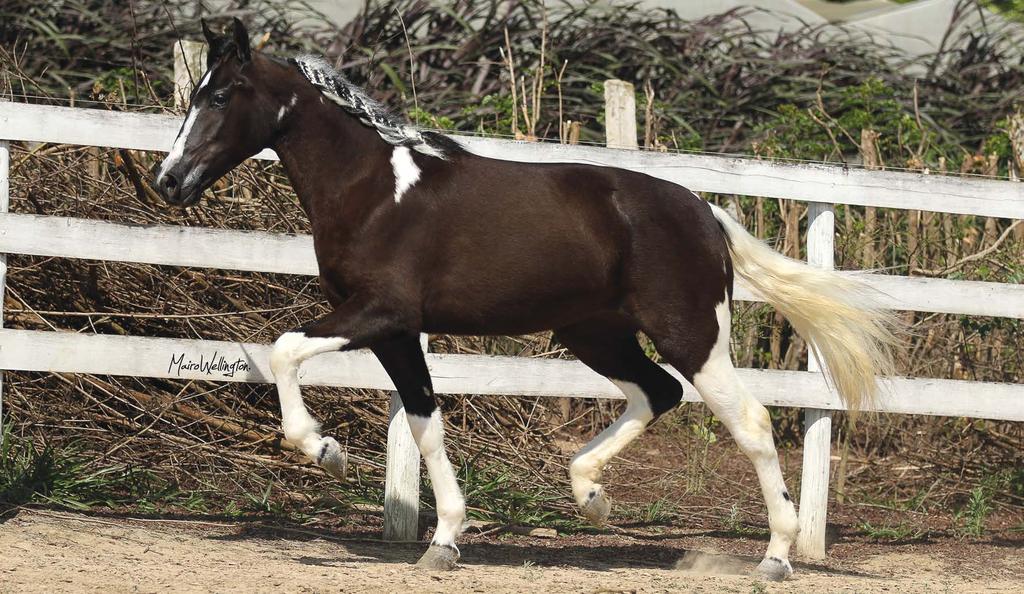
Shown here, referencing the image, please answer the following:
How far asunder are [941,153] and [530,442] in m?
3.74

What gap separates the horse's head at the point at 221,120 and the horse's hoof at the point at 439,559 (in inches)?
60.2

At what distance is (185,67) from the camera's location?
19.1 feet

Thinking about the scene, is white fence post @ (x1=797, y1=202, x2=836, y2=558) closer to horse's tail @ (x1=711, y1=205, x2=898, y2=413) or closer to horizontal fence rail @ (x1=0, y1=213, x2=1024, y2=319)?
horizontal fence rail @ (x1=0, y1=213, x2=1024, y2=319)

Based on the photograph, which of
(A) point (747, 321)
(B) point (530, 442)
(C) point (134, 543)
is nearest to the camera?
(C) point (134, 543)

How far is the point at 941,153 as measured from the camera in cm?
837

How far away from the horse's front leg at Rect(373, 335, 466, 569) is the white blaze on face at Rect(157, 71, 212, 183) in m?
0.96

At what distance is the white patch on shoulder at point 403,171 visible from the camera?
4.58 meters

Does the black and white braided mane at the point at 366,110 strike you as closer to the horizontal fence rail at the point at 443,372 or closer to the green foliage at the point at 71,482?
the horizontal fence rail at the point at 443,372

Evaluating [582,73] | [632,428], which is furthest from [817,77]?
[632,428]

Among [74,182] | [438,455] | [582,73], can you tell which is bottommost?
[438,455]

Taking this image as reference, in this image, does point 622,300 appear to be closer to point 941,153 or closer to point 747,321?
point 747,321

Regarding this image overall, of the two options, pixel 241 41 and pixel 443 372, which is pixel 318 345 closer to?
pixel 241 41
